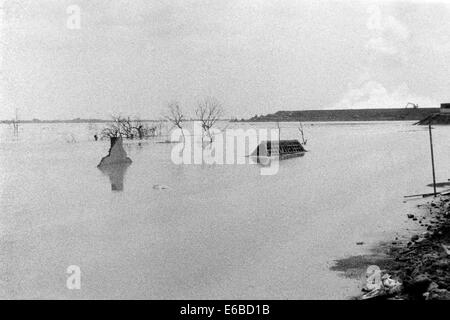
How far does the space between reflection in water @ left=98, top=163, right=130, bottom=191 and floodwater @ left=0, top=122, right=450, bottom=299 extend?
8 centimetres

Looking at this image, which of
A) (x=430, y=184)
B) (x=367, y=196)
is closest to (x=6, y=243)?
(x=367, y=196)

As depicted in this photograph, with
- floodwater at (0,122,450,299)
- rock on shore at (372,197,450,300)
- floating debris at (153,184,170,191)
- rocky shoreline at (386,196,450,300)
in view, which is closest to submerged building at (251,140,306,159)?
floodwater at (0,122,450,299)

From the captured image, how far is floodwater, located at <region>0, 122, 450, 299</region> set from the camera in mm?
6105

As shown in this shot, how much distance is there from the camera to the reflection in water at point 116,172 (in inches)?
609

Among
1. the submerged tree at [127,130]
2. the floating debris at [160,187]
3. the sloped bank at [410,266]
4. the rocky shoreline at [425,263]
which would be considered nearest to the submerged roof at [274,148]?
the floating debris at [160,187]

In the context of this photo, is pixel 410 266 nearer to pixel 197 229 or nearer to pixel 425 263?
pixel 425 263

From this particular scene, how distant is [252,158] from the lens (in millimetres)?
25031

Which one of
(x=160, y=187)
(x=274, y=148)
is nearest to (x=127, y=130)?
(x=274, y=148)

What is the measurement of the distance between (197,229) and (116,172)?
35.5ft

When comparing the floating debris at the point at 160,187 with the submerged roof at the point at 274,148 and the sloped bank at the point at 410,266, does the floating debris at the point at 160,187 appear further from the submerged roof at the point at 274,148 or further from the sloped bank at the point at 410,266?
the submerged roof at the point at 274,148
